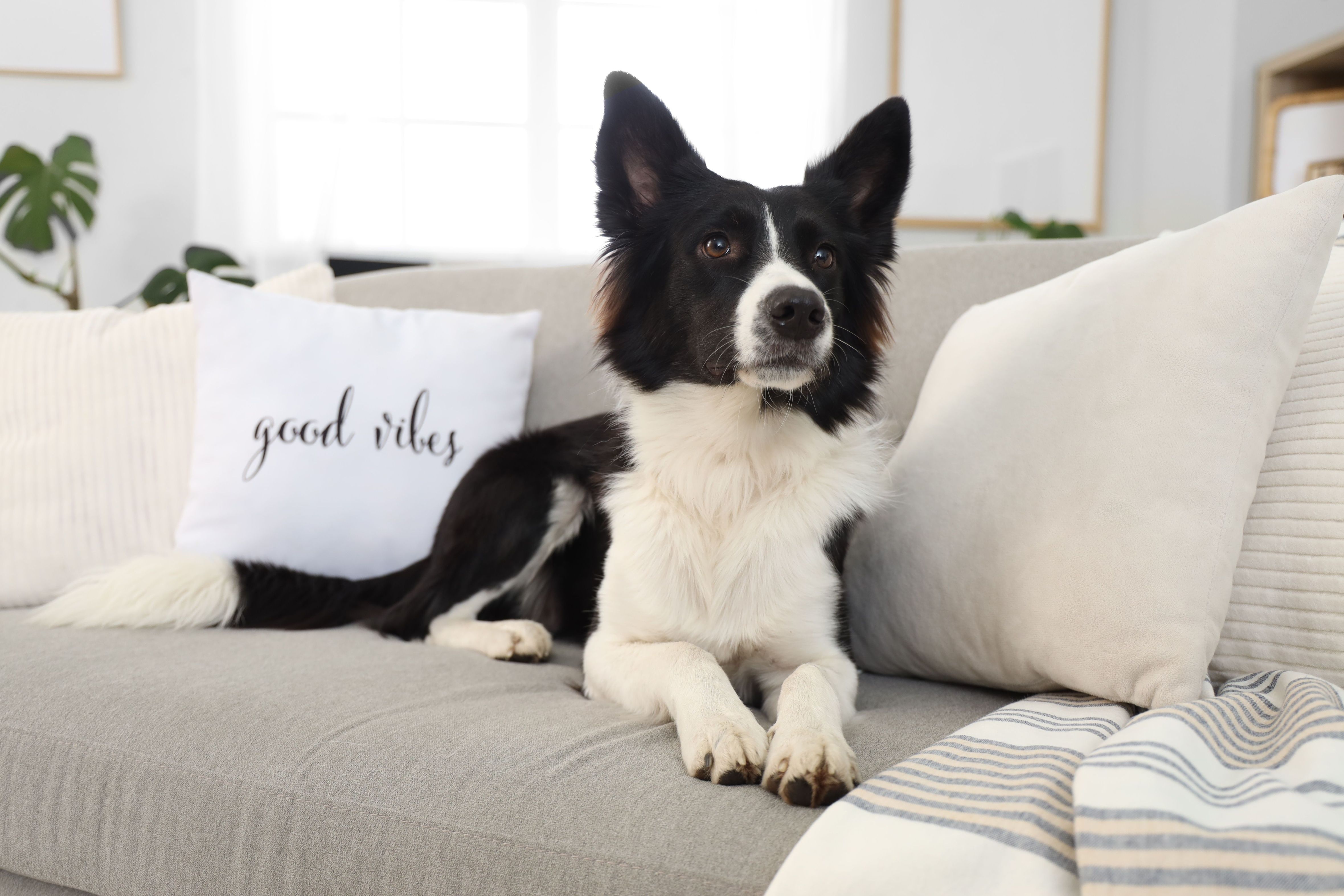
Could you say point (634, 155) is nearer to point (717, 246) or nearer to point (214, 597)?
point (717, 246)

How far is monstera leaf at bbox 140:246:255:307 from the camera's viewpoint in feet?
10.4

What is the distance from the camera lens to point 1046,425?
1206 millimetres

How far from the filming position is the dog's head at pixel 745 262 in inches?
50.8

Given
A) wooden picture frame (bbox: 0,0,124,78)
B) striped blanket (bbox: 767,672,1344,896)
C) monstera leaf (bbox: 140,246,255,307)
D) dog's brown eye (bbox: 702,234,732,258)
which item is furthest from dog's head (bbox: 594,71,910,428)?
wooden picture frame (bbox: 0,0,124,78)

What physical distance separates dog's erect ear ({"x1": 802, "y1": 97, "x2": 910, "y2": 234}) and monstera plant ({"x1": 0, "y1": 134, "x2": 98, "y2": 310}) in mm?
3031

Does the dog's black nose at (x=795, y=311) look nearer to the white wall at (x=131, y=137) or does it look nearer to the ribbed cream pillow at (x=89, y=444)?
the ribbed cream pillow at (x=89, y=444)

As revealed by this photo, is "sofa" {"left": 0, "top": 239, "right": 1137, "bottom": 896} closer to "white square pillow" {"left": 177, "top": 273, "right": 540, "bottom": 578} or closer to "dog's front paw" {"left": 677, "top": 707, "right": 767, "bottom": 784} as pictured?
"dog's front paw" {"left": 677, "top": 707, "right": 767, "bottom": 784}

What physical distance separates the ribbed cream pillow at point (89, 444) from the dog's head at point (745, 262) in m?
1.06

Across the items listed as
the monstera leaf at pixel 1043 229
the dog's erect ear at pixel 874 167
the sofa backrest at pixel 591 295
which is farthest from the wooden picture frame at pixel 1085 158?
the dog's erect ear at pixel 874 167

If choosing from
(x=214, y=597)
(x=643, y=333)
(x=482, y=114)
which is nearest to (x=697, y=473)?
(x=643, y=333)

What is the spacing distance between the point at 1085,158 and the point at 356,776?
4.40m

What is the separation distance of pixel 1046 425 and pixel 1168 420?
0.51 feet

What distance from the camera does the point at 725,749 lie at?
97 cm

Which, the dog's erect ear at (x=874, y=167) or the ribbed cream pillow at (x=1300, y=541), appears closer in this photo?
the ribbed cream pillow at (x=1300, y=541)
